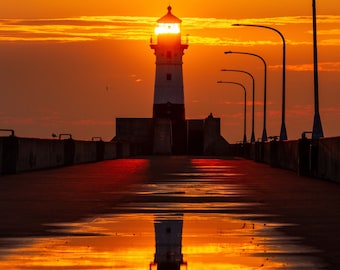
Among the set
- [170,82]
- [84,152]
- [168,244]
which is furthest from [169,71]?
[168,244]

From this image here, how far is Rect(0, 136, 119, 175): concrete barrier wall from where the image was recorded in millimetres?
42456

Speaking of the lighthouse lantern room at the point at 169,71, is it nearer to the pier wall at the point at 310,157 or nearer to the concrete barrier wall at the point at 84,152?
the concrete barrier wall at the point at 84,152

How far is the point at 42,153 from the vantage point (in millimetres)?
51125

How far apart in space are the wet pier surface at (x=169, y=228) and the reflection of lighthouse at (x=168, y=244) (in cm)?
1

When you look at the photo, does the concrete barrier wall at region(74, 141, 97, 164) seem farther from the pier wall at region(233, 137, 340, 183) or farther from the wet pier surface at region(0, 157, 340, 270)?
the wet pier surface at region(0, 157, 340, 270)

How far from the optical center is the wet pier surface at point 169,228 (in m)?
12.6

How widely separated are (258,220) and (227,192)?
10.6 m

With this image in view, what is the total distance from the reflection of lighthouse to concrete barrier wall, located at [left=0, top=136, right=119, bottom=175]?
950 inches

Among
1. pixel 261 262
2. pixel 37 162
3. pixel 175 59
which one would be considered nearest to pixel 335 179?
pixel 37 162

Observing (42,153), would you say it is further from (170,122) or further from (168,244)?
(170,122)

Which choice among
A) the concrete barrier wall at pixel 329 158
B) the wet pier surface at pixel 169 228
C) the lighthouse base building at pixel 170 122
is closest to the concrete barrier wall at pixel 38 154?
the concrete barrier wall at pixel 329 158

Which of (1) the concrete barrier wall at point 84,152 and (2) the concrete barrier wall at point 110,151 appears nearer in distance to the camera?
(1) the concrete barrier wall at point 84,152

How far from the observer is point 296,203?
24766 millimetres

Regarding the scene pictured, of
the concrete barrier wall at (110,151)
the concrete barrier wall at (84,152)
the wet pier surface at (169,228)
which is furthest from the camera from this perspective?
the concrete barrier wall at (110,151)
